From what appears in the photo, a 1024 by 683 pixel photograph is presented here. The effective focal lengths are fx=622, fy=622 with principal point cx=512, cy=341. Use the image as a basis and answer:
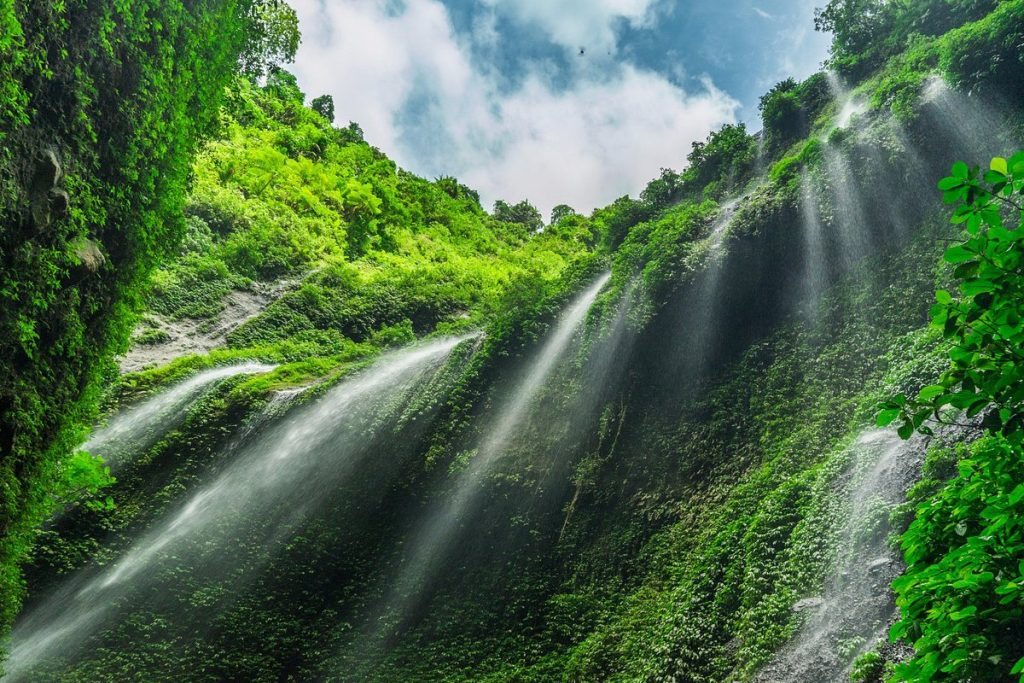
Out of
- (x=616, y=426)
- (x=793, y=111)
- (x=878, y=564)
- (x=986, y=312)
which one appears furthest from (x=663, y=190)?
(x=986, y=312)

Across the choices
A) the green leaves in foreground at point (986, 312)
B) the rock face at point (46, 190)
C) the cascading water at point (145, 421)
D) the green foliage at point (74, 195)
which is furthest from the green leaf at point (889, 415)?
the cascading water at point (145, 421)

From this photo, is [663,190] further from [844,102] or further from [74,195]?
[74,195]

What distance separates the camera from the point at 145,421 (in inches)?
640

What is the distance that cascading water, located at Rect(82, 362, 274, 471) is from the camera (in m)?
15.1

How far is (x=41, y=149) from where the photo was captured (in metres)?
5.35

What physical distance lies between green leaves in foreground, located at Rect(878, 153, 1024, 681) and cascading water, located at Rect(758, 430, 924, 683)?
10.3 ft

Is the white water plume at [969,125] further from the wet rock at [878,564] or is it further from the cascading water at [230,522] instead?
the cascading water at [230,522]

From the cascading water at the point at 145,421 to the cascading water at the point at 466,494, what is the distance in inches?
311

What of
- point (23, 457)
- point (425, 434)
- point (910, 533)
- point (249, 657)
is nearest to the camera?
point (910, 533)

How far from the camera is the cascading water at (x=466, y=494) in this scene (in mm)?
11562

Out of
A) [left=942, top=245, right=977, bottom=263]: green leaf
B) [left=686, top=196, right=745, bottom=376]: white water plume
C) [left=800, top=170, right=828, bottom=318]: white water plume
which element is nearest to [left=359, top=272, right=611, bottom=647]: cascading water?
[left=686, top=196, right=745, bottom=376]: white water plume

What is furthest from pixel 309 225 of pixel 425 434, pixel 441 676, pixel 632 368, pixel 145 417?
pixel 441 676

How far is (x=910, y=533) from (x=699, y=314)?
10.00m

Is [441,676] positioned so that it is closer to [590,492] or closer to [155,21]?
[590,492]
